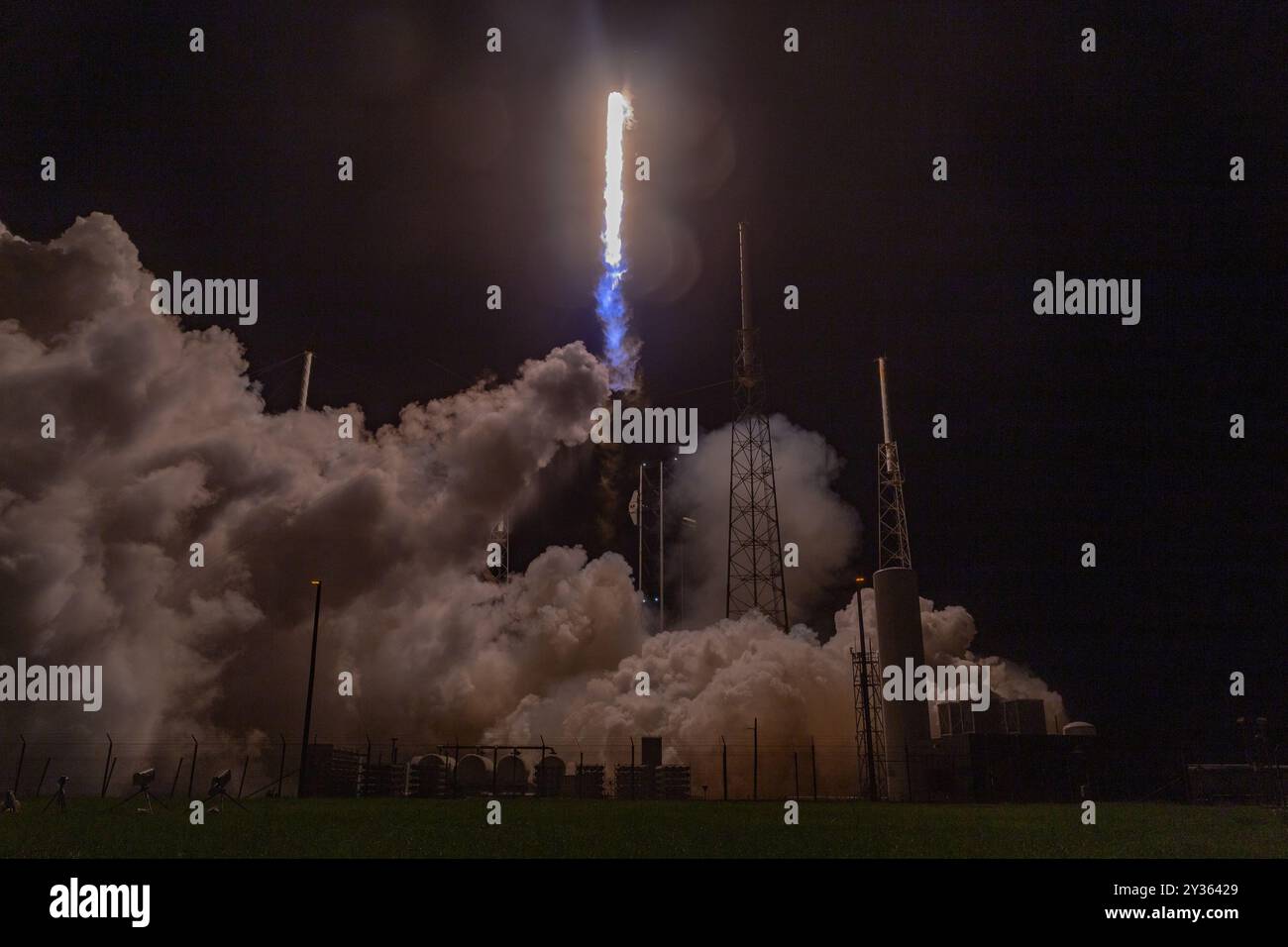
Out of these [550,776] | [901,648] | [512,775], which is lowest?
[550,776]

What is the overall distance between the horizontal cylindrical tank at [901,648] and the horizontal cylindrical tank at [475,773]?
2299cm

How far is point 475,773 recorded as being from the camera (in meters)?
54.5

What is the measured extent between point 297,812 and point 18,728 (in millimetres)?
30564

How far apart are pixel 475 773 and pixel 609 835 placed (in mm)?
36083

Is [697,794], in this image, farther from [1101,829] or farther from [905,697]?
[1101,829]

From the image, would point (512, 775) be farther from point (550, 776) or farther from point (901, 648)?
point (901, 648)

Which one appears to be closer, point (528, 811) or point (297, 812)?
point (297, 812)

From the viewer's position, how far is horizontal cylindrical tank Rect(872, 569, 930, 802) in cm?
5534

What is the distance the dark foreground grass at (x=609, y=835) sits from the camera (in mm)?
17312

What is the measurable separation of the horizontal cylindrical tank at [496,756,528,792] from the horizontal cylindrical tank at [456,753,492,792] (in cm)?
78

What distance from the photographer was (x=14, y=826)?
867 inches

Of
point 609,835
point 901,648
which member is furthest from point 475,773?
point 609,835

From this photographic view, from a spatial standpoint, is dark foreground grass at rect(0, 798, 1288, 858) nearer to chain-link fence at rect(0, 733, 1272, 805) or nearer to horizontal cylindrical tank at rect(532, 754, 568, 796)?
chain-link fence at rect(0, 733, 1272, 805)
